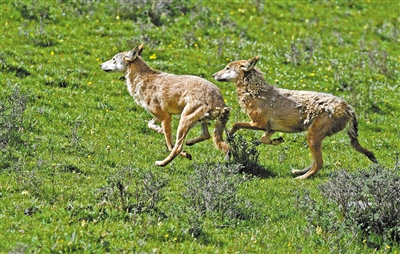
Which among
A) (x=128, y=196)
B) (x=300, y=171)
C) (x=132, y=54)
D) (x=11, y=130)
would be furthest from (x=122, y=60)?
(x=128, y=196)

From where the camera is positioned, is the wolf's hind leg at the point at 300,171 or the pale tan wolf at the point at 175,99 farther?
the wolf's hind leg at the point at 300,171

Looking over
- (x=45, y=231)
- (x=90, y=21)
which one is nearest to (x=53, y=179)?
(x=45, y=231)

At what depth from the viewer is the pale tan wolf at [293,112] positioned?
11906mm

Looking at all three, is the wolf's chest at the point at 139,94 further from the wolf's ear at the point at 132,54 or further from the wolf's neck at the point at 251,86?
the wolf's neck at the point at 251,86

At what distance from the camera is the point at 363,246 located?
347 inches

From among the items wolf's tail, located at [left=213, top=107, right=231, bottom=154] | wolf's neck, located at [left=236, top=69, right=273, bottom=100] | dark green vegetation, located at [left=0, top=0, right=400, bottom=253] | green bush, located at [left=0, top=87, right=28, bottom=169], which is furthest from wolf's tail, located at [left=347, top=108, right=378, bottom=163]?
green bush, located at [left=0, top=87, right=28, bottom=169]

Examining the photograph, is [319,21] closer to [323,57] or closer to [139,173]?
[323,57]

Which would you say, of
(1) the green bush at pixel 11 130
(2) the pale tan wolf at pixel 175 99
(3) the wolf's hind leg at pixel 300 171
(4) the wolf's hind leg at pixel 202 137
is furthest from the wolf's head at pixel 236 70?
(1) the green bush at pixel 11 130

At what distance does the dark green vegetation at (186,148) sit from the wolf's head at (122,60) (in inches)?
40.7

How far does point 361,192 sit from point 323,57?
10.7 meters

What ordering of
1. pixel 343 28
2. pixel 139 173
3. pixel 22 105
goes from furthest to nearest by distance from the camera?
pixel 343 28, pixel 22 105, pixel 139 173

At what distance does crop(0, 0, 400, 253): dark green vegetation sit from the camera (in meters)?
8.35

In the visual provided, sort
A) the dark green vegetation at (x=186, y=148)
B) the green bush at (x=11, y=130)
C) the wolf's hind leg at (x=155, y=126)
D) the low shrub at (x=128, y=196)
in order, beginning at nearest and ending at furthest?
the dark green vegetation at (x=186, y=148), the low shrub at (x=128, y=196), the green bush at (x=11, y=130), the wolf's hind leg at (x=155, y=126)

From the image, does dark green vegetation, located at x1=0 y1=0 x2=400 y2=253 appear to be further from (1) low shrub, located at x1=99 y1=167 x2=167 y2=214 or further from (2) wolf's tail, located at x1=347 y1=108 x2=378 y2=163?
(2) wolf's tail, located at x1=347 y1=108 x2=378 y2=163
